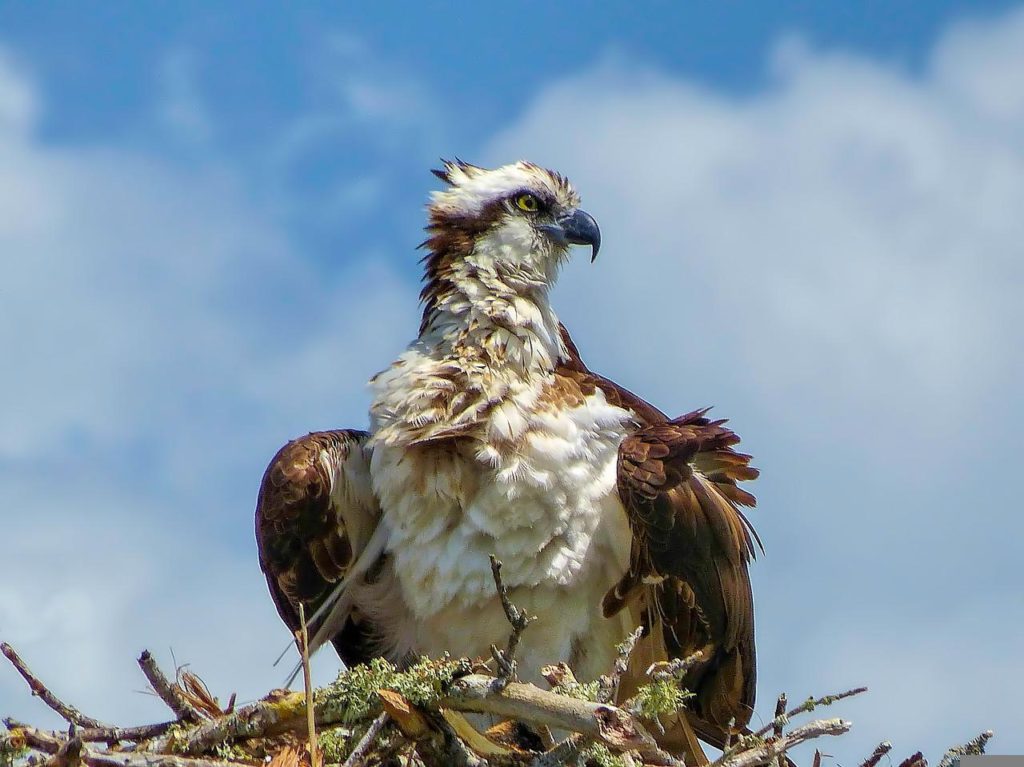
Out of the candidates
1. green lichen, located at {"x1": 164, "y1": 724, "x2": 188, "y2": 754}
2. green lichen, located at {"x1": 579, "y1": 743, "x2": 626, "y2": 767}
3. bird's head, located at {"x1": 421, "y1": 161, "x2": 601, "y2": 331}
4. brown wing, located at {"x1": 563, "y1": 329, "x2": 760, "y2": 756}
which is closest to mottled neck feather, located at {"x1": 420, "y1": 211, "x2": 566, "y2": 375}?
bird's head, located at {"x1": 421, "y1": 161, "x2": 601, "y2": 331}

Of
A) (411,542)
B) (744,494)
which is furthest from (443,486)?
(744,494)

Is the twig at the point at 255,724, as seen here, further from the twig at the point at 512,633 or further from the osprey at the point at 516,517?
the osprey at the point at 516,517

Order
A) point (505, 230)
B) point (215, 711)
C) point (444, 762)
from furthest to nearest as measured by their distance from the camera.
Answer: point (505, 230), point (215, 711), point (444, 762)

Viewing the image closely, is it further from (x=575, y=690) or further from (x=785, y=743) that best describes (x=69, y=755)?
(x=785, y=743)

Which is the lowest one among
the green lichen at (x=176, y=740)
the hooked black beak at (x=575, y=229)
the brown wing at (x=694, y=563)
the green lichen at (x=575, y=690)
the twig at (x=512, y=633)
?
the green lichen at (x=176, y=740)

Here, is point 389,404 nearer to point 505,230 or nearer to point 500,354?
point 500,354

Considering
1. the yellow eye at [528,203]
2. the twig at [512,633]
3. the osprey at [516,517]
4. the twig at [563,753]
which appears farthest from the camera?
the yellow eye at [528,203]

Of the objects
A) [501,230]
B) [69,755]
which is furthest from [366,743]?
[501,230]

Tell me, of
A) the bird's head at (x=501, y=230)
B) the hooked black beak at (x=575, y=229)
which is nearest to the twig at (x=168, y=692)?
the bird's head at (x=501, y=230)
